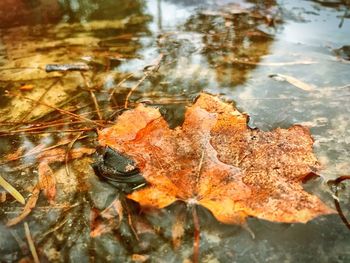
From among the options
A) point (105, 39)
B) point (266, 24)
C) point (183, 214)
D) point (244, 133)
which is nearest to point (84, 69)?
point (105, 39)

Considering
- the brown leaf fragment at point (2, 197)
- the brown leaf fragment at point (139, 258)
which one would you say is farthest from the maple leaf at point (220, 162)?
the brown leaf fragment at point (2, 197)

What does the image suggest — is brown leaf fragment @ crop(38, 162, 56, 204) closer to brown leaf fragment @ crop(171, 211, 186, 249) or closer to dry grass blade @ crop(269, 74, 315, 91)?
brown leaf fragment @ crop(171, 211, 186, 249)

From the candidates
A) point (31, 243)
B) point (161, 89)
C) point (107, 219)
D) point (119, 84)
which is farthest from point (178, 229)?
point (119, 84)

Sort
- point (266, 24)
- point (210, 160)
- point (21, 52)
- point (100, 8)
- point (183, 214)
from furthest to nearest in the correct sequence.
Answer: point (100, 8) → point (266, 24) → point (21, 52) → point (210, 160) → point (183, 214)

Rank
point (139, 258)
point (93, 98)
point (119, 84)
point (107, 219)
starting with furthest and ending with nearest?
point (119, 84) < point (93, 98) < point (107, 219) < point (139, 258)

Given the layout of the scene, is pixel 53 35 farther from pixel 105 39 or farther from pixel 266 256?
pixel 266 256

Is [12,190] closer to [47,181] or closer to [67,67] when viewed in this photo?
[47,181]

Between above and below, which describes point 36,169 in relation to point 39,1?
below
